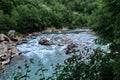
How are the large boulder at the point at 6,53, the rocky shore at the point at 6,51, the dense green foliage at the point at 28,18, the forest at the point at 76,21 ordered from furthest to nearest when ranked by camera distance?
the dense green foliage at the point at 28,18 < the rocky shore at the point at 6,51 < the large boulder at the point at 6,53 < the forest at the point at 76,21

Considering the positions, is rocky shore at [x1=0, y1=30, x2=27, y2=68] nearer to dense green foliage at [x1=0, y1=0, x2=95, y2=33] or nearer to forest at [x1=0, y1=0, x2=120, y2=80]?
forest at [x1=0, y1=0, x2=120, y2=80]

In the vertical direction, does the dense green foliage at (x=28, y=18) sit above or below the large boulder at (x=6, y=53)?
below

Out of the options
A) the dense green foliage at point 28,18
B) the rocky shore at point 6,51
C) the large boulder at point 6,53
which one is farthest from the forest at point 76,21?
the large boulder at point 6,53

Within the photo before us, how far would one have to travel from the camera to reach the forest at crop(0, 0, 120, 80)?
23.7ft

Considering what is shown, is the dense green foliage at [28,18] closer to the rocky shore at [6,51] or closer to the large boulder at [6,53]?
the rocky shore at [6,51]

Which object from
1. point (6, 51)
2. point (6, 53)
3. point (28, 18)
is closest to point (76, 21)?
point (28, 18)

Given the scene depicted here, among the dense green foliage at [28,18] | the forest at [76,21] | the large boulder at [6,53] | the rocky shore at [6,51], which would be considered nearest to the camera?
the forest at [76,21]

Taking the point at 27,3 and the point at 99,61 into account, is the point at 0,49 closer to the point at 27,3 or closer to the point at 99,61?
the point at 99,61

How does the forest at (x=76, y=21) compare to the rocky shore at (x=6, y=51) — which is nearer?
the forest at (x=76, y=21)

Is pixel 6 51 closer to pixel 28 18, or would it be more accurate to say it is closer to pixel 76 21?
pixel 28 18

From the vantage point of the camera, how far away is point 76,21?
70.8m

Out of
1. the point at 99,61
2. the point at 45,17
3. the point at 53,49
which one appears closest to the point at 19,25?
the point at 45,17

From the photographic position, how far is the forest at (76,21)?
7.22 m

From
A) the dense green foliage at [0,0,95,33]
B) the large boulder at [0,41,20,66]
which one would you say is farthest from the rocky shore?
the dense green foliage at [0,0,95,33]
